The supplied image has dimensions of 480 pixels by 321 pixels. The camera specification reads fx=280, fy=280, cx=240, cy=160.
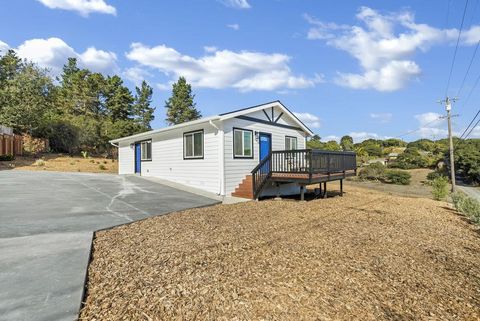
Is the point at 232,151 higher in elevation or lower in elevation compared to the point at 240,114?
lower

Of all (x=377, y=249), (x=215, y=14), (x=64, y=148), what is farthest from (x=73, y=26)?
(x=64, y=148)

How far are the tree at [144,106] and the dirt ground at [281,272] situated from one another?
35.8m

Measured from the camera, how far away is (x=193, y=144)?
12.3 m

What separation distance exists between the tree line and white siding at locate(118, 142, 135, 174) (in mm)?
9647

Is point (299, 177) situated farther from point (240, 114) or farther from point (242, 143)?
point (240, 114)

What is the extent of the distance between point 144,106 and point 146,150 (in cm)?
2641

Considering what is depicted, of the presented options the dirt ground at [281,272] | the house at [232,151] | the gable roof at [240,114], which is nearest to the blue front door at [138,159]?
the gable roof at [240,114]

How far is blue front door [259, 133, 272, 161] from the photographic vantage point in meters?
12.9

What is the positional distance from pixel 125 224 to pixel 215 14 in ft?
34.3

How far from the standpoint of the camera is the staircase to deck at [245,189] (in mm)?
11116

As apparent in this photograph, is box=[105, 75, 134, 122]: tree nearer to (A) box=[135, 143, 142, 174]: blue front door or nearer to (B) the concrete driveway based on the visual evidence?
(A) box=[135, 143, 142, 174]: blue front door

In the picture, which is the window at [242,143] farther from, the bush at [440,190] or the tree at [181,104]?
the tree at [181,104]

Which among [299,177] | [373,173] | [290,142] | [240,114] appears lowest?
[373,173]

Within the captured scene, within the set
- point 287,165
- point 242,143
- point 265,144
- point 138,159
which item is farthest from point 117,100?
point 287,165
